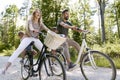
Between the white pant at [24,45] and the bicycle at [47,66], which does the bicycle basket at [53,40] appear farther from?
the white pant at [24,45]

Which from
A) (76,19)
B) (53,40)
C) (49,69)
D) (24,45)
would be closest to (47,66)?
(49,69)

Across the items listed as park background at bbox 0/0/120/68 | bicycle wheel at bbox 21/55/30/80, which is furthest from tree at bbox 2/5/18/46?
bicycle wheel at bbox 21/55/30/80

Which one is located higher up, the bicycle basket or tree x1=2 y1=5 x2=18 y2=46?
the bicycle basket

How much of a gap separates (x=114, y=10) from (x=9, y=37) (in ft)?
68.7

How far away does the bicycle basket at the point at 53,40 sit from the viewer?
227 inches

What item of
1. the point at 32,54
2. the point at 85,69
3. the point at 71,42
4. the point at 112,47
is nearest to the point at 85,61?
the point at 85,69

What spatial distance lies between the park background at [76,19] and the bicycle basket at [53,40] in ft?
35.4

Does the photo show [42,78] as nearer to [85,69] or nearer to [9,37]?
[85,69]

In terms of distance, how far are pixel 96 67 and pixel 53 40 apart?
4.17ft

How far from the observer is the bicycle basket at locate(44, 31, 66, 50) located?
5762 mm

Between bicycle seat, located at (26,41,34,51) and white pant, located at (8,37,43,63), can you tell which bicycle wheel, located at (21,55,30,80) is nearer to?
bicycle seat, located at (26,41,34,51)

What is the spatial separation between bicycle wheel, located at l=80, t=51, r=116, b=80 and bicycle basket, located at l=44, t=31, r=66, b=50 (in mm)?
800

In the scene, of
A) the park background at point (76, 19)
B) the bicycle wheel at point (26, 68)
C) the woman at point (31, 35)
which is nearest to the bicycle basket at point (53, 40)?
the woman at point (31, 35)

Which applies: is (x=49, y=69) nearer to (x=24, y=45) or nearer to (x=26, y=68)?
(x=24, y=45)
